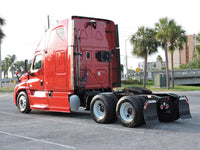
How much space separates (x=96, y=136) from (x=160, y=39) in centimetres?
3070

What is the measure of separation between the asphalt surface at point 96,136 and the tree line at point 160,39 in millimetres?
26989

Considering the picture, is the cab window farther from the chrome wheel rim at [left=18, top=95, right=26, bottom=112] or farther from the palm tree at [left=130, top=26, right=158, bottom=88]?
the palm tree at [left=130, top=26, right=158, bottom=88]

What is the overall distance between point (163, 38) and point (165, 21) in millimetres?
2073

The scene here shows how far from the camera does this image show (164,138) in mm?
6617

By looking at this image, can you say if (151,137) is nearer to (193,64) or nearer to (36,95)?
(36,95)

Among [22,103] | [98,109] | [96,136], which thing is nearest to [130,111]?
[98,109]

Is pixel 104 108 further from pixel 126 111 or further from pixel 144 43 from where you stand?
pixel 144 43

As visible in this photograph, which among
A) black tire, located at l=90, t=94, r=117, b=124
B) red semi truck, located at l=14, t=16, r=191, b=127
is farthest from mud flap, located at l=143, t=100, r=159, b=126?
black tire, located at l=90, t=94, r=117, b=124

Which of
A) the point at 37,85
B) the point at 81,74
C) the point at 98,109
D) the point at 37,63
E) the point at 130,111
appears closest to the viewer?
the point at 130,111

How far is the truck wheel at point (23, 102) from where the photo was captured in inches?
468

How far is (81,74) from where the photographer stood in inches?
406

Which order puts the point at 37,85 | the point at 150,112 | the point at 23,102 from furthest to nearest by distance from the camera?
the point at 23,102, the point at 37,85, the point at 150,112

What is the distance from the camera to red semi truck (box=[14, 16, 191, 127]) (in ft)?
29.4

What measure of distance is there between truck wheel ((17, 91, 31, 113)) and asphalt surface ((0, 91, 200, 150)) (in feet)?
8.50
